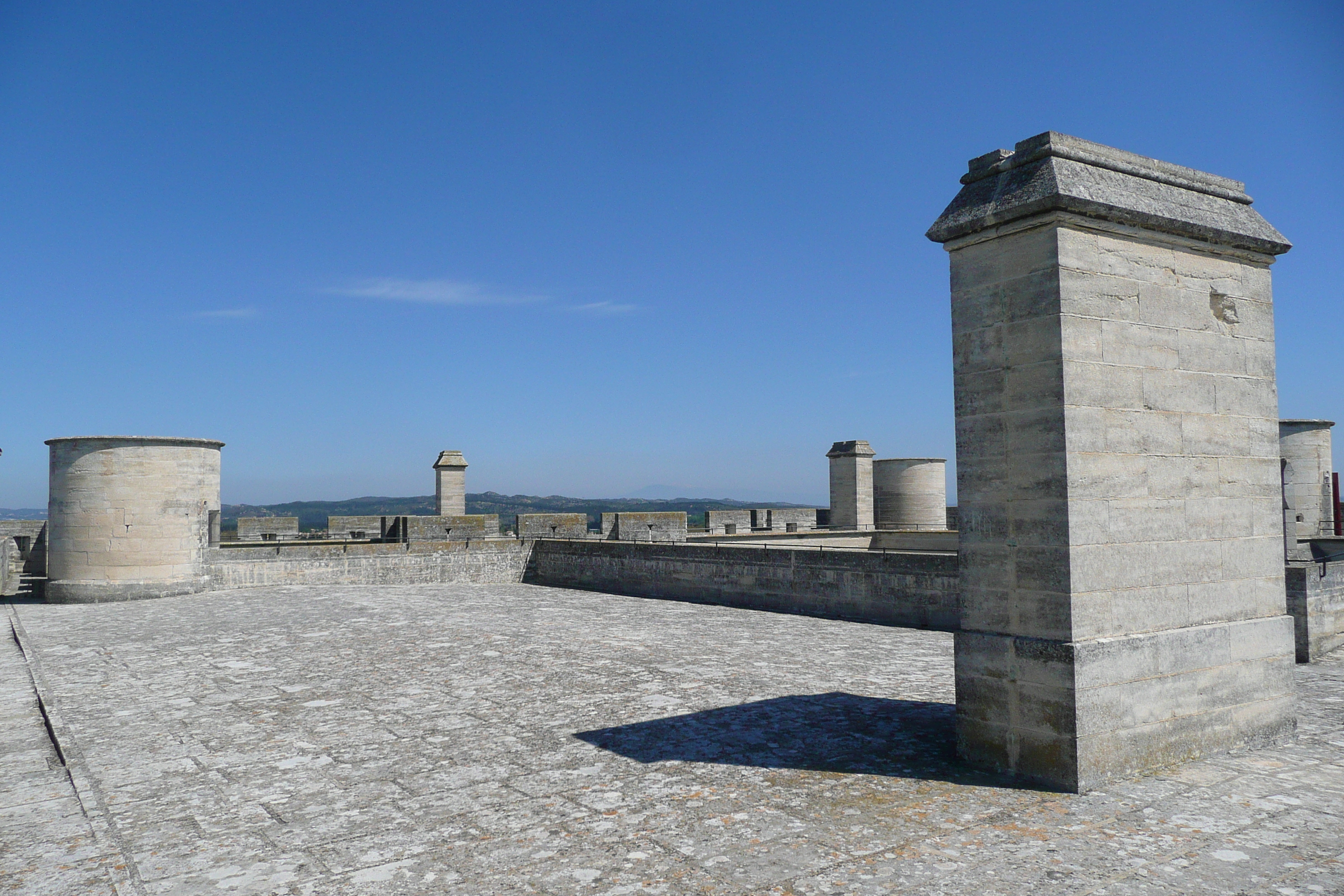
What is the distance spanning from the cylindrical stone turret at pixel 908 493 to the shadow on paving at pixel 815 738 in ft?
57.7

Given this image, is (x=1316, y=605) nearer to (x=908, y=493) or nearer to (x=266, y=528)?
(x=908, y=493)

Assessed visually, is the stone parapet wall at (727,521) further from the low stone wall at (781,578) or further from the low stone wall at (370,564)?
the low stone wall at (370,564)

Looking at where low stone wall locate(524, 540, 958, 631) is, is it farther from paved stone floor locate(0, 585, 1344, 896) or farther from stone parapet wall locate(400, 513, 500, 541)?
paved stone floor locate(0, 585, 1344, 896)

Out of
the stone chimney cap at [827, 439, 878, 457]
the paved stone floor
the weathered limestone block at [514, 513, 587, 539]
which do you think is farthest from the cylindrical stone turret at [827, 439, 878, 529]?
the paved stone floor

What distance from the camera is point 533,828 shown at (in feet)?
14.2

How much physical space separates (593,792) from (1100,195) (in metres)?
4.62

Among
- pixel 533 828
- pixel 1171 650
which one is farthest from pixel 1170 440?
pixel 533 828

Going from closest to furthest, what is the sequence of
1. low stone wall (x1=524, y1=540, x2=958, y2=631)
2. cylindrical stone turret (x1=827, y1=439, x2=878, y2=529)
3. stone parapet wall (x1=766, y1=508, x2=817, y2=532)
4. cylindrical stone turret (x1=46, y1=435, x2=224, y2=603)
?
low stone wall (x1=524, y1=540, x2=958, y2=631) → cylindrical stone turret (x1=46, y1=435, x2=224, y2=603) → stone parapet wall (x1=766, y1=508, x2=817, y2=532) → cylindrical stone turret (x1=827, y1=439, x2=878, y2=529)

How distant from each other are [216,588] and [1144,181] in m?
17.5

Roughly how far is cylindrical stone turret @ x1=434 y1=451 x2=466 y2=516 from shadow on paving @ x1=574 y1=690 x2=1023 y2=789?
1596cm

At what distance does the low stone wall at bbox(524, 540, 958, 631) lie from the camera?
38.8 ft

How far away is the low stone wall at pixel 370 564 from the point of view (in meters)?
17.6

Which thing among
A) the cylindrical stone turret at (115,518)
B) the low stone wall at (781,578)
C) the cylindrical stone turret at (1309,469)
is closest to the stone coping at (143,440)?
the cylindrical stone turret at (115,518)

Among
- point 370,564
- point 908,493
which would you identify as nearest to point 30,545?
point 370,564
